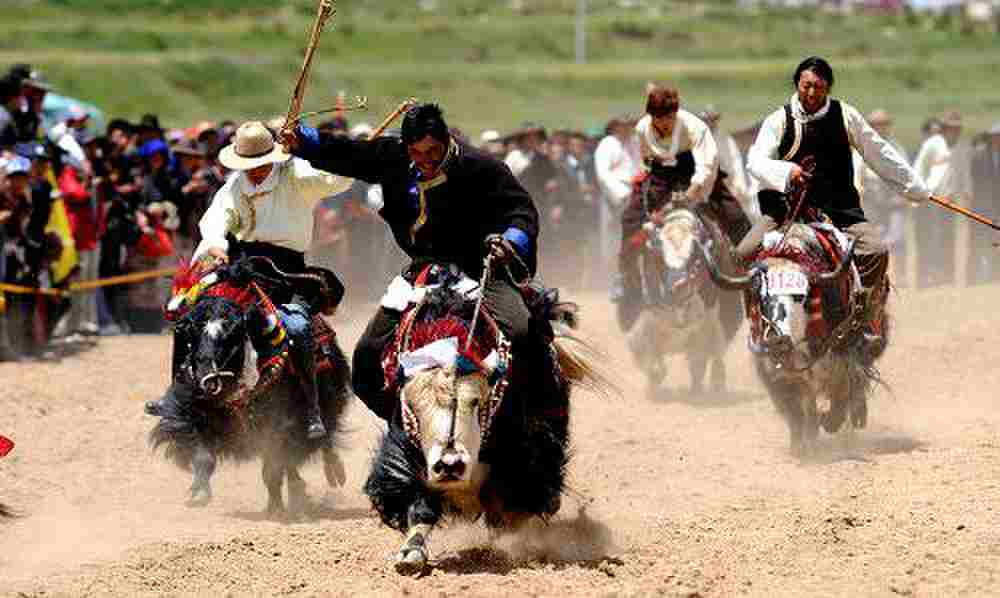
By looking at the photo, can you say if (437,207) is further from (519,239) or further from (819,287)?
(819,287)

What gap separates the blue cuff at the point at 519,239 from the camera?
8.91m

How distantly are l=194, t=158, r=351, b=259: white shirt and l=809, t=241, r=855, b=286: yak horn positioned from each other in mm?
2675

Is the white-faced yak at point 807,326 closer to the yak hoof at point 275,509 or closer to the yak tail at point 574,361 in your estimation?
the yak tail at point 574,361

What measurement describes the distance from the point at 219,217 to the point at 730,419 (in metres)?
4.22

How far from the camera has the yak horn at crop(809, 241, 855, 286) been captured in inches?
455

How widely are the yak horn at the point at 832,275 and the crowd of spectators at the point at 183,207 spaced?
110 inches

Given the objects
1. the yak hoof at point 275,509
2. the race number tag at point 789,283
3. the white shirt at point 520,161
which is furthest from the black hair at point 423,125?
the white shirt at point 520,161

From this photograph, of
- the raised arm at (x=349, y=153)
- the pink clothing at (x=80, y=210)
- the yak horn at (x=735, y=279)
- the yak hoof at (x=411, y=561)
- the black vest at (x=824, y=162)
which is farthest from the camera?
the pink clothing at (x=80, y=210)

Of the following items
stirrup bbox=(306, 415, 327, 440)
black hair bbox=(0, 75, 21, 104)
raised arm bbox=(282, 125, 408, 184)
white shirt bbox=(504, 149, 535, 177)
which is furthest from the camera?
white shirt bbox=(504, 149, 535, 177)

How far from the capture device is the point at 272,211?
11.1 meters

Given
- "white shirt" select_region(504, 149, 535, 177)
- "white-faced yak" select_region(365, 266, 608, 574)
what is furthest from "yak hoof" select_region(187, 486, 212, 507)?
"white shirt" select_region(504, 149, 535, 177)

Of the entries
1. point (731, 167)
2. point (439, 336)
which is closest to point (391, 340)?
point (439, 336)

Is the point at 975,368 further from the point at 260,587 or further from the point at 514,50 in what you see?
the point at 514,50

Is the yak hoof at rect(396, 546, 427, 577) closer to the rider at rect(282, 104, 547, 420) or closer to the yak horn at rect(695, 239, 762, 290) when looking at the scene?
the rider at rect(282, 104, 547, 420)
